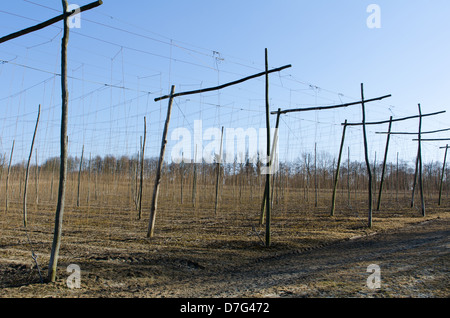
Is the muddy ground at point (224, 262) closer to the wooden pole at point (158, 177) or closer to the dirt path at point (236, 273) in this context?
the dirt path at point (236, 273)

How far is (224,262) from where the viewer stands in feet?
24.0

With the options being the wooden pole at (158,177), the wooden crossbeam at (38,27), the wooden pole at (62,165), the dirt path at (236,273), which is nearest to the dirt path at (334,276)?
the dirt path at (236,273)

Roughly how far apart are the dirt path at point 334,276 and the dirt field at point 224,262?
2cm

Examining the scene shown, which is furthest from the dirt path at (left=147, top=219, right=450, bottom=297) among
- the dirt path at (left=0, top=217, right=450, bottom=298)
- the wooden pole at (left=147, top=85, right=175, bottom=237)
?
the wooden pole at (left=147, top=85, right=175, bottom=237)

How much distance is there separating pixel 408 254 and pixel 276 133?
625cm

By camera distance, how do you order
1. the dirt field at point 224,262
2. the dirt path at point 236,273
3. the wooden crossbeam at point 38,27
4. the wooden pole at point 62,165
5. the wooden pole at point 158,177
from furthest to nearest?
the wooden pole at point 158,177, the wooden crossbeam at point 38,27, the wooden pole at point 62,165, the dirt field at point 224,262, the dirt path at point 236,273

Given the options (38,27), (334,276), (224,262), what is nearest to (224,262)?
(224,262)

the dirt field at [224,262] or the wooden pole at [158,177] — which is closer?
the dirt field at [224,262]

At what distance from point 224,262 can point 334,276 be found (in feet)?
8.25

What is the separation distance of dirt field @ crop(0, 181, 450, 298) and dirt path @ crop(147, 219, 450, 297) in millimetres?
16

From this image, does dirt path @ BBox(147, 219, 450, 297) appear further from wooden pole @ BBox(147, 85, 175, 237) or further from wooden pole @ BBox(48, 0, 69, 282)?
wooden pole @ BBox(147, 85, 175, 237)

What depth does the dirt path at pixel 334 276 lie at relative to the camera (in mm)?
4934

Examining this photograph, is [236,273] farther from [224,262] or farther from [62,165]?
[62,165]
